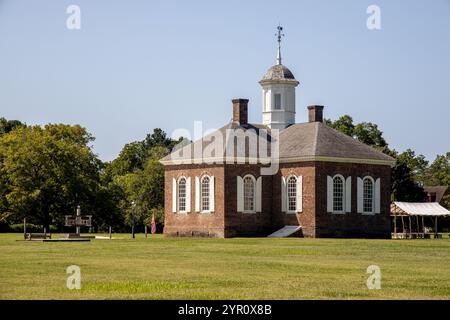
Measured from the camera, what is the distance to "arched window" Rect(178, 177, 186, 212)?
63469mm

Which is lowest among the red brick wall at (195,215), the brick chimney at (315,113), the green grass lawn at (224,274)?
the green grass lawn at (224,274)

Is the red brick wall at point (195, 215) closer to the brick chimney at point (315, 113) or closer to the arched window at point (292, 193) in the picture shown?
the arched window at point (292, 193)

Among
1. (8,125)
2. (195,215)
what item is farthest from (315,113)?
(8,125)

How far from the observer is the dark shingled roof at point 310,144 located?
5950 cm

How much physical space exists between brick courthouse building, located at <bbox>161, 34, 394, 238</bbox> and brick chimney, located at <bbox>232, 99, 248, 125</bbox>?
1.02 m

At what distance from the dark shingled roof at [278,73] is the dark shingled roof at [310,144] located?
3.63m

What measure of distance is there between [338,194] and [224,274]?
3434 cm

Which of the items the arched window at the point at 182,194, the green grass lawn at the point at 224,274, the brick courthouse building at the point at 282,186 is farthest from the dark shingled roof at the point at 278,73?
the green grass lawn at the point at 224,274

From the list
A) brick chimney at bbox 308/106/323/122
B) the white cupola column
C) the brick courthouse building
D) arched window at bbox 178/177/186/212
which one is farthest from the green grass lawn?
the white cupola column

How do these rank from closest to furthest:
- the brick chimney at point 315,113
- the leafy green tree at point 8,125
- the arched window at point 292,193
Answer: the arched window at point 292,193 < the brick chimney at point 315,113 < the leafy green tree at point 8,125

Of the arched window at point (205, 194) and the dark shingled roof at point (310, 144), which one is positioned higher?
the dark shingled roof at point (310, 144)

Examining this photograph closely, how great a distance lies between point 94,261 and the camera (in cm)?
3166

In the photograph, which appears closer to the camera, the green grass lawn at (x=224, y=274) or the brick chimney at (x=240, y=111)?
the green grass lawn at (x=224, y=274)

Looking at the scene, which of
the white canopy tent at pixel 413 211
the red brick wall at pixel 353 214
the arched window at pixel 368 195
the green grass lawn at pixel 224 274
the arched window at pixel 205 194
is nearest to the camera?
the green grass lawn at pixel 224 274
